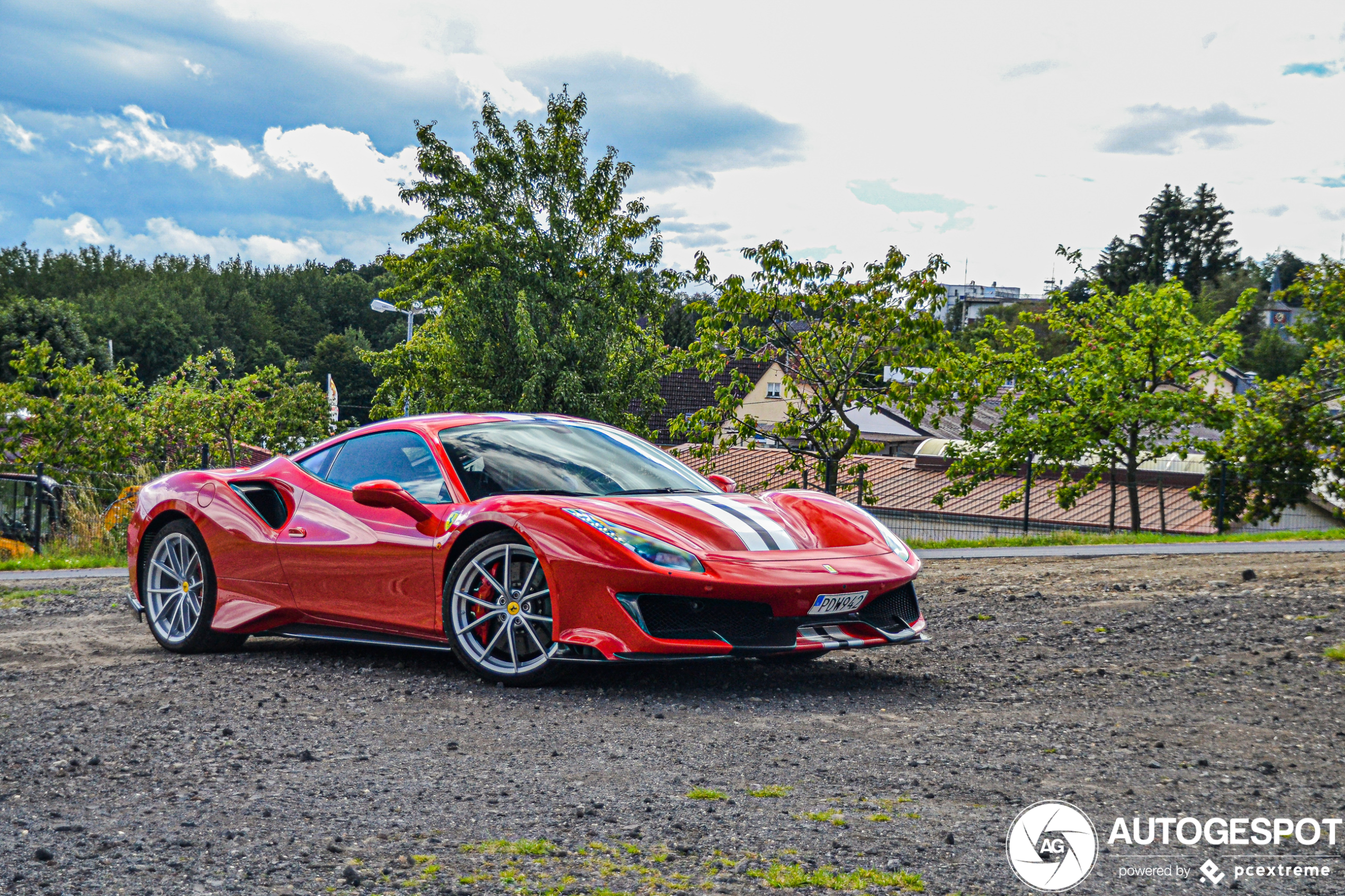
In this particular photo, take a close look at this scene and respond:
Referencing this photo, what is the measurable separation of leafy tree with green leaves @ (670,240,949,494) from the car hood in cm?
1299

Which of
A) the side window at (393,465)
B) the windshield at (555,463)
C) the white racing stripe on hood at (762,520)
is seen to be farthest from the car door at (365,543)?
the white racing stripe on hood at (762,520)

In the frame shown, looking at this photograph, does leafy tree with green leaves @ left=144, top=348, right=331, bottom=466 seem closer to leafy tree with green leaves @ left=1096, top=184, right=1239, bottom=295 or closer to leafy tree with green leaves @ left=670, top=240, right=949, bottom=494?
leafy tree with green leaves @ left=670, top=240, right=949, bottom=494

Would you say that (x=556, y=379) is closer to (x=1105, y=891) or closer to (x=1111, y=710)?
(x=1111, y=710)

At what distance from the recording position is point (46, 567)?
13.9 metres

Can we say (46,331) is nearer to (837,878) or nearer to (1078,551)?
(1078,551)

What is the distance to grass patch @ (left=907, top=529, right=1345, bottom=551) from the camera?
16344mm

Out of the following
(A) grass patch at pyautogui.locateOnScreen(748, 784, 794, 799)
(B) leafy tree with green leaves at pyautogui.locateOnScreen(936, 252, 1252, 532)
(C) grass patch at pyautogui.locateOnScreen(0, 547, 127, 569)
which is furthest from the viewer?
(B) leafy tree with green leaves at pyautogui.locateOnScreen(936, 252, 1252, 532)

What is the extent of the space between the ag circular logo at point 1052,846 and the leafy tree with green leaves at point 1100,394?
24.9 m

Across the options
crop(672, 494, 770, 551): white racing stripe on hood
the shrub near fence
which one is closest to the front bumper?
crop(672, 494, 770, 551): white racing stripe on hood

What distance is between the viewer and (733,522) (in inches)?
219

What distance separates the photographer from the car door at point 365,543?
5.83 metres

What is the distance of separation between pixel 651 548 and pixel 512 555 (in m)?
0.70

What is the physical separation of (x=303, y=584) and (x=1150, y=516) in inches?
1377

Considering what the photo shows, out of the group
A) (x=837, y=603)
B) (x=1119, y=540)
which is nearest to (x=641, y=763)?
(x=837, y=603)
